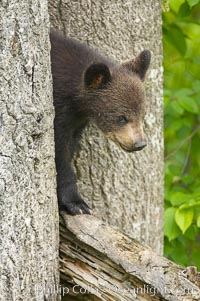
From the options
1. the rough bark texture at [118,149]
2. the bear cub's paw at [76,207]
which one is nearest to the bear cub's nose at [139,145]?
the rough bark texture at [118,149]

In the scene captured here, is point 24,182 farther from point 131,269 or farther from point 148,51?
point 148,51

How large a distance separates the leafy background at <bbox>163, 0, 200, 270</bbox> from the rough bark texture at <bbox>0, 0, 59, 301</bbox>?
1.46m

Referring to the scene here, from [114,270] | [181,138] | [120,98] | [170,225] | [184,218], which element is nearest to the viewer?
[114,270]

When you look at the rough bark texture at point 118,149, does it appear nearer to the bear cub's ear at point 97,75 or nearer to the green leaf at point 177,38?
the bear cub's ear at point 97,75

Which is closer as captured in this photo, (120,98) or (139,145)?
(139,145)

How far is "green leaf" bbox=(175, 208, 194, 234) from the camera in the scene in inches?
200

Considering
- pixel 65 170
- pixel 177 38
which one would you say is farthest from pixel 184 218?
pixel 177 38

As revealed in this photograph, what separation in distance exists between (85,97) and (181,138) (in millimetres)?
2007

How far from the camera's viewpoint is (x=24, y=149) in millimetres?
3842

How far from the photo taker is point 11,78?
3.71 meters

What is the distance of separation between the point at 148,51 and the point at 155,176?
1.03 meters

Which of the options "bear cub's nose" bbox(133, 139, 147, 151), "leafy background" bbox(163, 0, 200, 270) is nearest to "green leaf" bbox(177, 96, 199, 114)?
"leafy background" bbox(163, 0, 200, 270)

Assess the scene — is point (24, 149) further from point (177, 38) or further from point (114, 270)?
point (177, 38)

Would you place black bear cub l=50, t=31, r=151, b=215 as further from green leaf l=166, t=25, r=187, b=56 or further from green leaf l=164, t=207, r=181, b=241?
green leaf l=166, t=25, r=187, b=56
